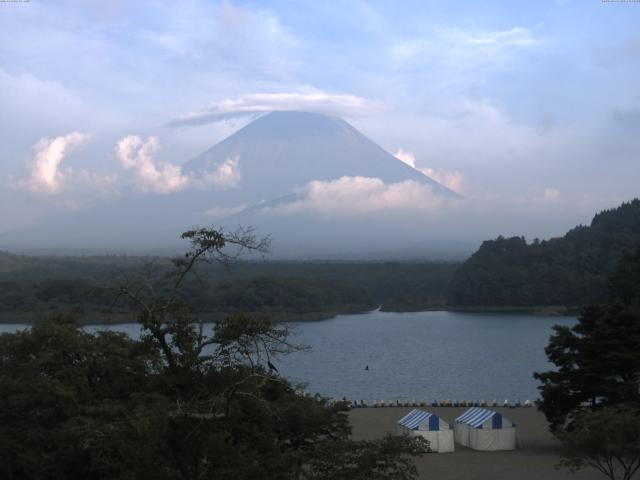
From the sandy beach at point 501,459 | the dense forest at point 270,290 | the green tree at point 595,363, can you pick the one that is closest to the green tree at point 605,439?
the sandy beach at point 501,459

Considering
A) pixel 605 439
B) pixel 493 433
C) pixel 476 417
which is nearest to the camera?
pixel 605 439

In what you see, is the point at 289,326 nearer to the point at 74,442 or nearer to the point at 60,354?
the point at 74,442

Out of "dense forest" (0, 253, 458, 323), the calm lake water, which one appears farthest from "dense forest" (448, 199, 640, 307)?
the calm lake water

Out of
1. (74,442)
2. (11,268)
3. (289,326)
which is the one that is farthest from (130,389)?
(11,268)

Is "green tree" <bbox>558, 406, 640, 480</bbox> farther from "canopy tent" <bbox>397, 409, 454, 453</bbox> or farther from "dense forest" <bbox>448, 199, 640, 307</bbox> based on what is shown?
"dense forest" <bbox>448, 199, 640, 307</bbox>

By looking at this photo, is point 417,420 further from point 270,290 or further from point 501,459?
point 270,290

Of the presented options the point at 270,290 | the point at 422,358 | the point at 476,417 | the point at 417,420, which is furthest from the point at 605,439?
the point at 270,290

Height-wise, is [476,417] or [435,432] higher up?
[476,417]
